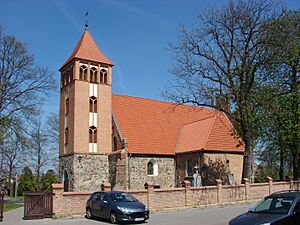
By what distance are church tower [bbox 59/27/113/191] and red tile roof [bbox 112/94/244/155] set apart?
2.45m

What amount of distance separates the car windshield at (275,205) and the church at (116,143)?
21.3 meters

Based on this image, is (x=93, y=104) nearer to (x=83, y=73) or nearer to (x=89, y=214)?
(x=83, y=73)

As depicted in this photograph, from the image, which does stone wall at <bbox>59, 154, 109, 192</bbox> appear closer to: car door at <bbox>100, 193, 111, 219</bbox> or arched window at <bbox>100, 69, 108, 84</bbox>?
arched window at <bbox>100, 69, 108, 84</bbox>

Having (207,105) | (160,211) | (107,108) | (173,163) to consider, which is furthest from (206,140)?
(160,211)

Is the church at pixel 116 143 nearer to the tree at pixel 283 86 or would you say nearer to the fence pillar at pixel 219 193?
the tree at pixel 283 86

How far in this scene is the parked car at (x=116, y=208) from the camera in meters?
16.9

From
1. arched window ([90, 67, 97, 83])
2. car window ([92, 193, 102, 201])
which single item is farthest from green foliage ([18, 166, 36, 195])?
car window ([92, 193, 102, 201])

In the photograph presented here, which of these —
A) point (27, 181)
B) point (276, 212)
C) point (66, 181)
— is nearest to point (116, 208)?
point (276, 212)

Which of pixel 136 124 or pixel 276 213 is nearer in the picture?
pixel 276 213

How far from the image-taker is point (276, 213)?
10172 millimetres

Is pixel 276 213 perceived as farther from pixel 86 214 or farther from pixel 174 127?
pixel 174 127

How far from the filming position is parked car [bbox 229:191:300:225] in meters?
9.67

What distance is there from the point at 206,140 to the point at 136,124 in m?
7.63

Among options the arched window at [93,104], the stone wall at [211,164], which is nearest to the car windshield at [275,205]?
the stone wall at [211,164]
